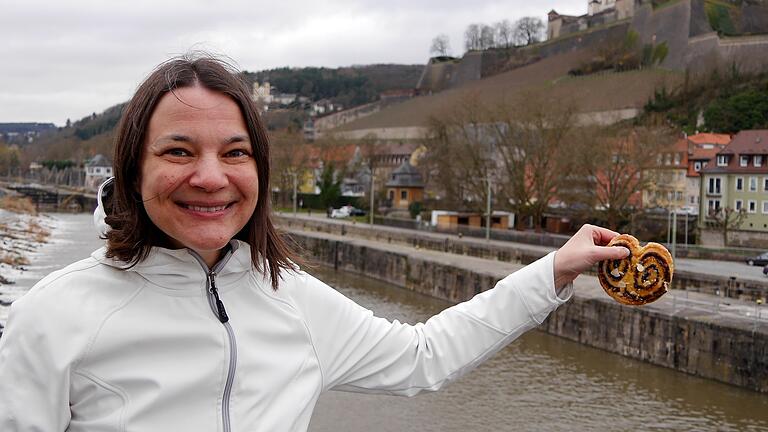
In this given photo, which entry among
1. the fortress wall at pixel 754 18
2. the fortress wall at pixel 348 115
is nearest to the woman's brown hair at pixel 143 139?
the fortress wall at pixel 754 18

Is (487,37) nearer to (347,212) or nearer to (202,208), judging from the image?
(347,212)

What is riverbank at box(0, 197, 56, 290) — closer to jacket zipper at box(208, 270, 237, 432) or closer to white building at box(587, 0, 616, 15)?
jacket zipper at box(208, 270, 237, 432)

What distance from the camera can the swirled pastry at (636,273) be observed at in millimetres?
1894

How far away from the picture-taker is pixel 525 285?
1840 mm

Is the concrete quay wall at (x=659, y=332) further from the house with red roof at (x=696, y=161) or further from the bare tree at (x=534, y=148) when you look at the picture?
the house with red roof at (x=696, y=161)

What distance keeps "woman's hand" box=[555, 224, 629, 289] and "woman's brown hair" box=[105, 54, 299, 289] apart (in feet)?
2.14

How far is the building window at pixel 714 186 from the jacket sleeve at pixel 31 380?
111ft

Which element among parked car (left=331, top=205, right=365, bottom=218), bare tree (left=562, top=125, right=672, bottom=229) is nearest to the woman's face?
bare tree (left=562, top=125, right=672, bottom=229)

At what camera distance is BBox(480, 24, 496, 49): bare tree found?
104 m

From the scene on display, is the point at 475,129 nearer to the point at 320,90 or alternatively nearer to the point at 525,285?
the point at 525,285

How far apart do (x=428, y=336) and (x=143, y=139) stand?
2.65 feet

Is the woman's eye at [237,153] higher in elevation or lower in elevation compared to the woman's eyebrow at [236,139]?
lower

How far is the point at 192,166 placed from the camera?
1529 mm

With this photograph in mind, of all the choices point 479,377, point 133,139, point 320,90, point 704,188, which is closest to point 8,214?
point 704,188
